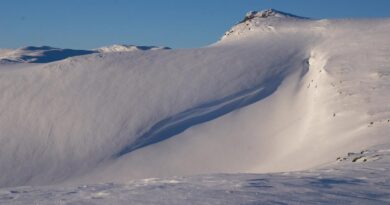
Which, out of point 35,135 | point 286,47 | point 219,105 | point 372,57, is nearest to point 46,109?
point 35,135

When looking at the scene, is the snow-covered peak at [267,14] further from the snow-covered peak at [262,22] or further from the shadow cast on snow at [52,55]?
the shadow cast on snow at [52,55]

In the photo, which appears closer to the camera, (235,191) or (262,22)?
(235,191)

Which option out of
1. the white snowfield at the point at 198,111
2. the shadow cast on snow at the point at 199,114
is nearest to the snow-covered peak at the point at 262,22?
the white snowfield at the point at 198,111

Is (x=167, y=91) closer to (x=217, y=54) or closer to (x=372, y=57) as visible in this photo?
(x=217, y=54)

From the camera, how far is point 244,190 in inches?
307

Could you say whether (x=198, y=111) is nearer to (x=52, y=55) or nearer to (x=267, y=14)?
(x=267, y=14)

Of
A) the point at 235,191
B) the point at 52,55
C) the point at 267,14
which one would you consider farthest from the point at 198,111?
the point at 52,55

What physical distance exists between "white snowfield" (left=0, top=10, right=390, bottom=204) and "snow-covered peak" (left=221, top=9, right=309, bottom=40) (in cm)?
598

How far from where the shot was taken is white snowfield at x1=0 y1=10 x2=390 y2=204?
21.7 meters

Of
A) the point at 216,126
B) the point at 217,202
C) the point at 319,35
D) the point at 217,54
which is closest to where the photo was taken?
the point at 217,202

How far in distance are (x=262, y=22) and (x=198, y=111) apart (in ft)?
64.4

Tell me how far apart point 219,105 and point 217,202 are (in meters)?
20.6

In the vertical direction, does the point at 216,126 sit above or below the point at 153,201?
above

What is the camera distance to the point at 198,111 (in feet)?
88.8
